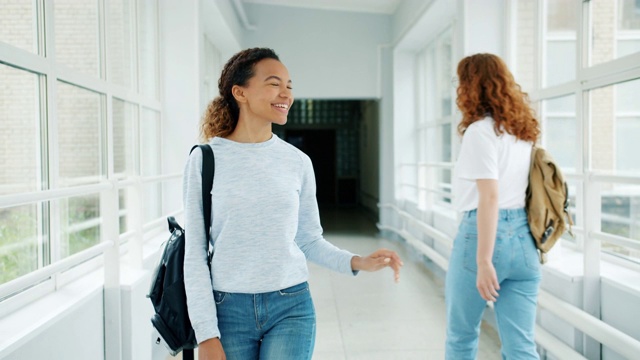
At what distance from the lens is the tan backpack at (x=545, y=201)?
5.83 ft

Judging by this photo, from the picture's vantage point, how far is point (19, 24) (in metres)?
2.13

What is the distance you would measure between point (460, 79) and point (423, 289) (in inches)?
128

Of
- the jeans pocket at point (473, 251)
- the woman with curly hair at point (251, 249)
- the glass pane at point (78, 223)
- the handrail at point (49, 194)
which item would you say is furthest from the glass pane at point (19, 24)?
the jeans pocket at point (473, 251)

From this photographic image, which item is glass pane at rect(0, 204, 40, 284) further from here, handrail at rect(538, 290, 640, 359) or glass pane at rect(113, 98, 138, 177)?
handrail at rect(538, 290, 640, 359)

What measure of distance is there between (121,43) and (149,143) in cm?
94

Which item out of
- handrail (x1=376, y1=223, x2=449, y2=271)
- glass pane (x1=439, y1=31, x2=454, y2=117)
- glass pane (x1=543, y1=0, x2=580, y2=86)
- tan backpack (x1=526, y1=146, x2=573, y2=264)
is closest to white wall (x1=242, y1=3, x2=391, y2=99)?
glass pane (x1=439, y1=31, x2=454, y2=117)

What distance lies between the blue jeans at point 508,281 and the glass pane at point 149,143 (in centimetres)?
286

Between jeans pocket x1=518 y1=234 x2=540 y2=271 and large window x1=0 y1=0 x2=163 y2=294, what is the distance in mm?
1529

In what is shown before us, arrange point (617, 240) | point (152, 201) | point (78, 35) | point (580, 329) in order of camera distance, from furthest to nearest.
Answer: point (152, 201) < point (78, 35) < point (580, 329) < point (617, 240)

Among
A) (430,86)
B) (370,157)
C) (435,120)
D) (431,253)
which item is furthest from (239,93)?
(370,157)

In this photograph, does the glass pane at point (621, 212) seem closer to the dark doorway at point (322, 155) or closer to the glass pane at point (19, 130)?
the glass pane at point (19, 130)

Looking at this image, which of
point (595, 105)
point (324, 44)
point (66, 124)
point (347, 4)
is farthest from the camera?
point (324, 44)

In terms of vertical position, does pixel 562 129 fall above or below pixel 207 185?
above

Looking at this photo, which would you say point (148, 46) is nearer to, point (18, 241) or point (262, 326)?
point (18, 241)
